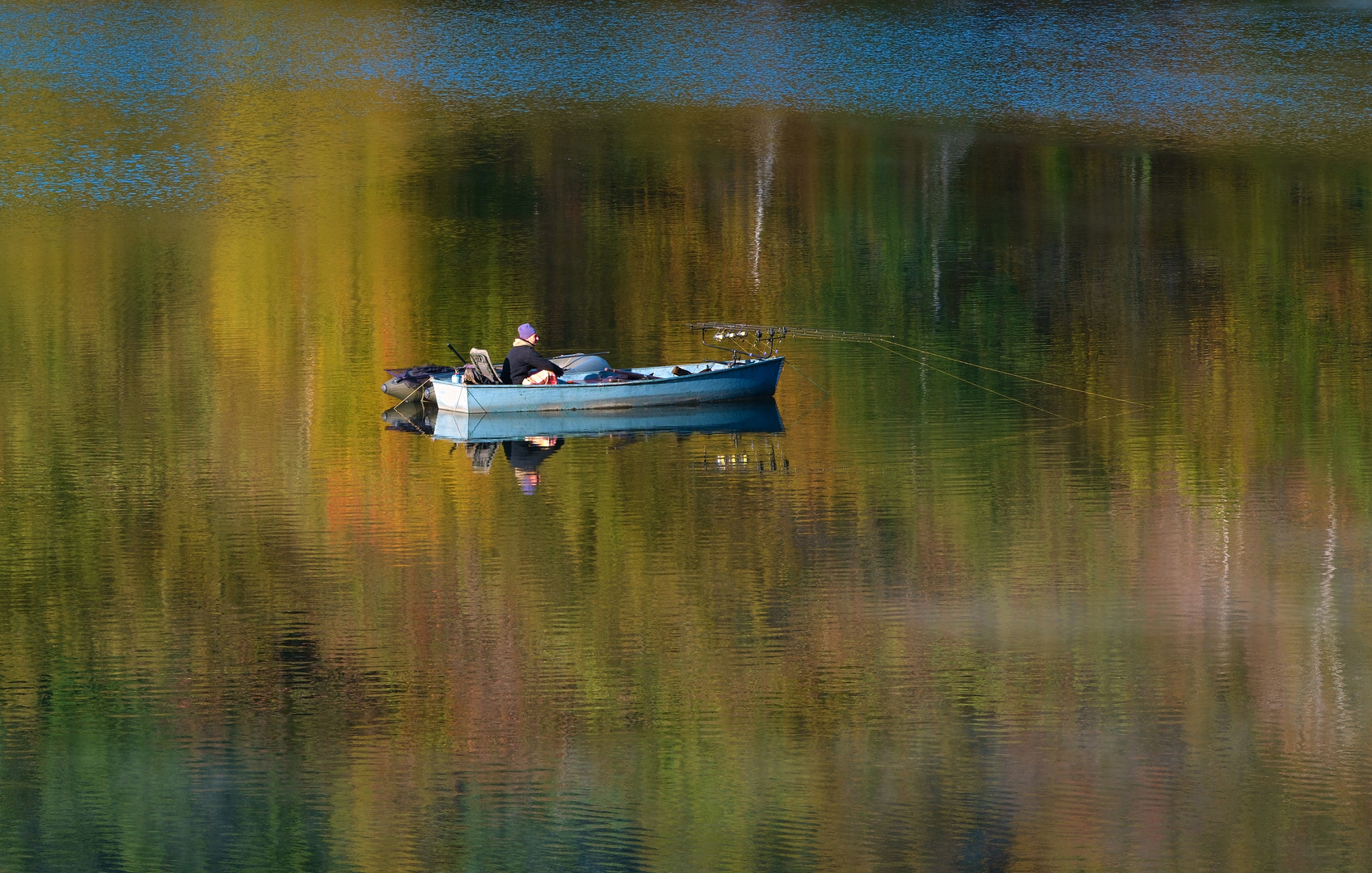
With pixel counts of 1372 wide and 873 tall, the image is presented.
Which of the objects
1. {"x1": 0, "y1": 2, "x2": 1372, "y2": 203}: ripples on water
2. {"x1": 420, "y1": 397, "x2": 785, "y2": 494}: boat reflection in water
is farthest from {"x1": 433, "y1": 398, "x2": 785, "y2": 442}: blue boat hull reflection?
{"x1": 0, "y1": 2, "x2": 1372, "y2": 203}: ripples on water

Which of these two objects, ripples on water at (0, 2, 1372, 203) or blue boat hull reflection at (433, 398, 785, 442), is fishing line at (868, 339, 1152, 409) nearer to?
blue boat hull reflection at (433, 398, 785, 442)

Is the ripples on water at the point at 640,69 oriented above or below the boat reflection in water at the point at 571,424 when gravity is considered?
above

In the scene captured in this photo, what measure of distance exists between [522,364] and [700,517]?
577 centimetres

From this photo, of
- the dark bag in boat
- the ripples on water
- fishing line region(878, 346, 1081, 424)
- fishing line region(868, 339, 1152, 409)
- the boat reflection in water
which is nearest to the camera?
the boat reflection in water

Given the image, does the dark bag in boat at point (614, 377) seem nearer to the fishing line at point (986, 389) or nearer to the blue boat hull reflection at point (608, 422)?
the blue boat hull reflection at point (608, 422)

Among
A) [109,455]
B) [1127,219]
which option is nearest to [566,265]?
[1127,219]

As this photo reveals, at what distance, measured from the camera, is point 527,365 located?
25500 millimetres

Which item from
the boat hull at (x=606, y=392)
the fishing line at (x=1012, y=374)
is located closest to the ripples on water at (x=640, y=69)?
the fishing line at (x=1012, y=374)

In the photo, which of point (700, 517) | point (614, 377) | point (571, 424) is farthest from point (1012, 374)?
Result: point (700, 517)

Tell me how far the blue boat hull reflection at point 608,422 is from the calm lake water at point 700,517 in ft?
0.78

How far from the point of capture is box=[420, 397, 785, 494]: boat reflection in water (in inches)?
976

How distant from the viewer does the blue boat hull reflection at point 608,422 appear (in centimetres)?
2519

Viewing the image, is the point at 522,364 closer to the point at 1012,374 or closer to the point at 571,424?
the point at 571,424

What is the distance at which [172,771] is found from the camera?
1378 centimetres
